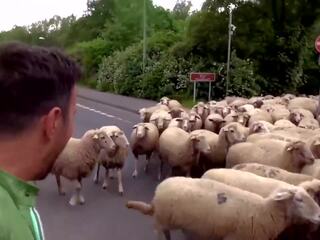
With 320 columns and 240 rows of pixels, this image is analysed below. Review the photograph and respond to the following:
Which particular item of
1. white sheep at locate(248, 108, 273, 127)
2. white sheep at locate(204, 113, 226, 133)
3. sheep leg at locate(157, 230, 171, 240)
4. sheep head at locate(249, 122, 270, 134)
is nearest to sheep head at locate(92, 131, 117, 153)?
sheep head at locate(249, 122, 270, 134)

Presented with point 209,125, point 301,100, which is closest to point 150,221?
point 209,125

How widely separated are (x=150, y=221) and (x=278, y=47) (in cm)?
2479

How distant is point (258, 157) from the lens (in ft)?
27.8

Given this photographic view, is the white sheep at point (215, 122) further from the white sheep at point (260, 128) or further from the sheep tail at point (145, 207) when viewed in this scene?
the sheep tail at point (145, 207)

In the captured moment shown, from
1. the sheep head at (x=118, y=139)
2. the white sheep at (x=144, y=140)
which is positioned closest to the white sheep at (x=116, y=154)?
the sheep head at (x=118, y=139)

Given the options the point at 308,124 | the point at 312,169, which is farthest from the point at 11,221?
the point at 308,124

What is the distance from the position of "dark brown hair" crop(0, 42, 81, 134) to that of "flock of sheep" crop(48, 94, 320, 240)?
4262 millimetres

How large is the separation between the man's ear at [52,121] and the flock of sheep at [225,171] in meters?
4.22

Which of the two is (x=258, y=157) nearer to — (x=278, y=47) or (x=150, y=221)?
(x=150, y=221)

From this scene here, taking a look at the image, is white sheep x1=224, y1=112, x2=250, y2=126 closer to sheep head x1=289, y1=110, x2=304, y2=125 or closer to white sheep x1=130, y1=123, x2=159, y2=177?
sheep head x1=289, y1=110, x2=304, y2=125

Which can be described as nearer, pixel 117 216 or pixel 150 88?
pixel 117 216

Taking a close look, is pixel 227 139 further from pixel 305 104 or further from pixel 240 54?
pixel 240 54

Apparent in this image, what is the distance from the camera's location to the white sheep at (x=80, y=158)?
922cm

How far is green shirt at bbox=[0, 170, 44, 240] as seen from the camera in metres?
1.29
